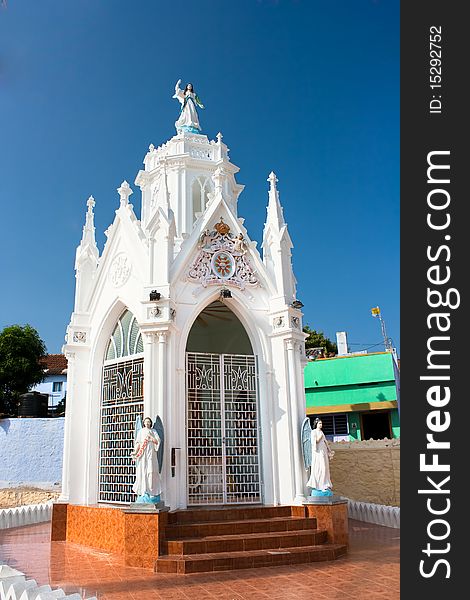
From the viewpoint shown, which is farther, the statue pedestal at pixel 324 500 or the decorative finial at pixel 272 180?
the decorative finial at pixel 272 180

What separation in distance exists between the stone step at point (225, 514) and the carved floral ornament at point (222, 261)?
13.9 feet

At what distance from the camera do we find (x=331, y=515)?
9234mm

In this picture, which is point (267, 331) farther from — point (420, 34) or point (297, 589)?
point (420, 34)

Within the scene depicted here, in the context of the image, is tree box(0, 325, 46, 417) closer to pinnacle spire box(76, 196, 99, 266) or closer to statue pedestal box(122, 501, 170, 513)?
pinnacle spire box(76, 196, 99, 266)

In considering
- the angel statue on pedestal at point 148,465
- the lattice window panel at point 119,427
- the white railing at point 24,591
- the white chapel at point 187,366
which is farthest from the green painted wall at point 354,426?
the white railing at point 24,591

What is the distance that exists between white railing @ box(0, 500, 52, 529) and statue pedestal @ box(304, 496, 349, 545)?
7830 mm

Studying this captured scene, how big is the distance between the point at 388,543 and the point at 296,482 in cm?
189

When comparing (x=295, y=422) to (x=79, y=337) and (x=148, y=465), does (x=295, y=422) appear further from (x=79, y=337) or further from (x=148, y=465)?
(x=79, y=337)

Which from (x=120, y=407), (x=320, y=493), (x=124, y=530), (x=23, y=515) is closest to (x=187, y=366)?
(x=120, y=407)

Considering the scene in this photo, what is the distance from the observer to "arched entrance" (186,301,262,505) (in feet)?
34.1

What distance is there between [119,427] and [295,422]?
353 centimetres

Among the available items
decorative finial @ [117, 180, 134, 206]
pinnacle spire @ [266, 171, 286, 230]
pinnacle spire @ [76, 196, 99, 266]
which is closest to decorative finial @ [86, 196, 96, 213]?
pinnacle spire @ [76, 196, 99, 266]

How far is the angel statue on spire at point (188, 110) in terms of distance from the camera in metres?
14.8

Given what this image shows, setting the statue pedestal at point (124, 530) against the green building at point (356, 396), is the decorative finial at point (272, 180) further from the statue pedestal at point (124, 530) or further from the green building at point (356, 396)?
the green building at point (356, 396)
